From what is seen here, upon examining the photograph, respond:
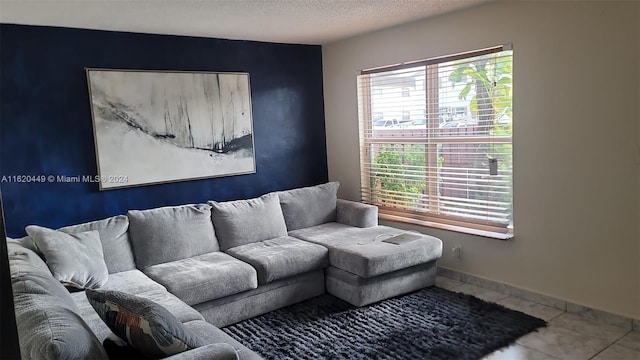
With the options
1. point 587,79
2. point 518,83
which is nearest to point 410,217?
point 518,83

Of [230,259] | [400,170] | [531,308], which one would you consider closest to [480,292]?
[531,308]

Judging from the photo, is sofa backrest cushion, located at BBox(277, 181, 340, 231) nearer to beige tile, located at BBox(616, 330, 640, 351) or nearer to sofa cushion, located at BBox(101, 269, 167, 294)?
sofa cushion, located at BBox(101, 269, 167, 294)

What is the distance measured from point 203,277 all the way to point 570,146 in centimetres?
270

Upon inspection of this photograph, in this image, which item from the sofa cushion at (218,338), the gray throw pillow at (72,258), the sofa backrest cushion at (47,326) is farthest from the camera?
the gray throw pillow at (72,258)

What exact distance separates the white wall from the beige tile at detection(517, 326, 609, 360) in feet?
1.18

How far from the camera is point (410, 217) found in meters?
4.60

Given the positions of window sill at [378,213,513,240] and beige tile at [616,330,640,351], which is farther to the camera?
window sill at [378,213,513,240]

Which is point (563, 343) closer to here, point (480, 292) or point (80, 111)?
point (480, 292)

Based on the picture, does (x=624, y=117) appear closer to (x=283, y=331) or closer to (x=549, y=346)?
(x=549, y=346)

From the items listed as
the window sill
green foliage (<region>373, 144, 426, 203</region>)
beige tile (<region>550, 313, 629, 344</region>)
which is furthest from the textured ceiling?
beige tile (<region>550, 313, 629, 344</region>)

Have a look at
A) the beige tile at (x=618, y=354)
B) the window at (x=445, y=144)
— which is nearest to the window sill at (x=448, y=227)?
the window at (x=445, y=144)

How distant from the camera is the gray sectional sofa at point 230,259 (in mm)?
3041

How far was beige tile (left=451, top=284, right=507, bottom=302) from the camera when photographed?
3.73 meters

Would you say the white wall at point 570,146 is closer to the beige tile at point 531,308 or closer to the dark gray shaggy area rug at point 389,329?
the beige tile at point 531,308
